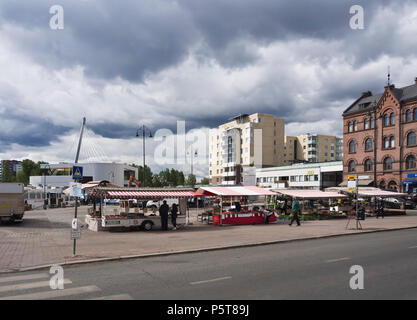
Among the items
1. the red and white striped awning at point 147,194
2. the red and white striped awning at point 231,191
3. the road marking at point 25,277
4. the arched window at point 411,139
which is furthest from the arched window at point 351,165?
the road marking at point 25,277

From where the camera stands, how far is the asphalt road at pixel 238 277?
7043 millimetres

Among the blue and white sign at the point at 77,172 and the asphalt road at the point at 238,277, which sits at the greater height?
the blue and white sign at the point at 77,172

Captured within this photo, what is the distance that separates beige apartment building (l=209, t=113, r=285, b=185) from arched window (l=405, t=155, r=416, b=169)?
45786mm

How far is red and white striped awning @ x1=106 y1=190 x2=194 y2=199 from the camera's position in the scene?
1962cm

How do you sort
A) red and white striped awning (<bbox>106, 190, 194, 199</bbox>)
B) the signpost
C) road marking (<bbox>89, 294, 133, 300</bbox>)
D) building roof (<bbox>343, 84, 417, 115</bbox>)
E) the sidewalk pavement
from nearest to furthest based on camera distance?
Result: road marking (<bbox>89, 294, 133, 300</bbox>) < the sidewalk pavement < the signpost < red and white striped awning (<bbox>106, 190, 194, 199</bbox>) < building roof (<bbox>343, 84, 417, 115</bbox>)

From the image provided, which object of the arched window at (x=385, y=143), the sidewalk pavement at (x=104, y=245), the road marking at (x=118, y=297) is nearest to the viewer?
the road marking at (x=118, y=297)

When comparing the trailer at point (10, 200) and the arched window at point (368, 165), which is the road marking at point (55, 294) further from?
the arched window at point (368, 165)

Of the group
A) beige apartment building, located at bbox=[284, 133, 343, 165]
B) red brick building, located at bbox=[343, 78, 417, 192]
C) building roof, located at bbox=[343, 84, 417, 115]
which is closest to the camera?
red brick building, located at bbox=[343, 78, 417, 192]

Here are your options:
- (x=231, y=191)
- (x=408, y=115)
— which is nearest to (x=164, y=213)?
(x=231, y=191)

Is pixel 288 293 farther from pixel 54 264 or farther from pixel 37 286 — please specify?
pixel 54 264

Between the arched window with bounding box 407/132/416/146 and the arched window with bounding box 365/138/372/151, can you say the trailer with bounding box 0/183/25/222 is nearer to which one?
the arched window with bounding box 407/132/416/146

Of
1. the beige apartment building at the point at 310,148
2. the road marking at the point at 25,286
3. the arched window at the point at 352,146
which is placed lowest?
the road marking at the point at 25,286

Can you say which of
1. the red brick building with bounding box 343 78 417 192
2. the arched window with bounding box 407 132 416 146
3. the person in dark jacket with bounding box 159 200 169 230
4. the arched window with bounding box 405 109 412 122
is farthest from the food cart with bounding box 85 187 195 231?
the arched window with bounding box 405 109 412 122

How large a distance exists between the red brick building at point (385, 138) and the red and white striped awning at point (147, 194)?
137ft
